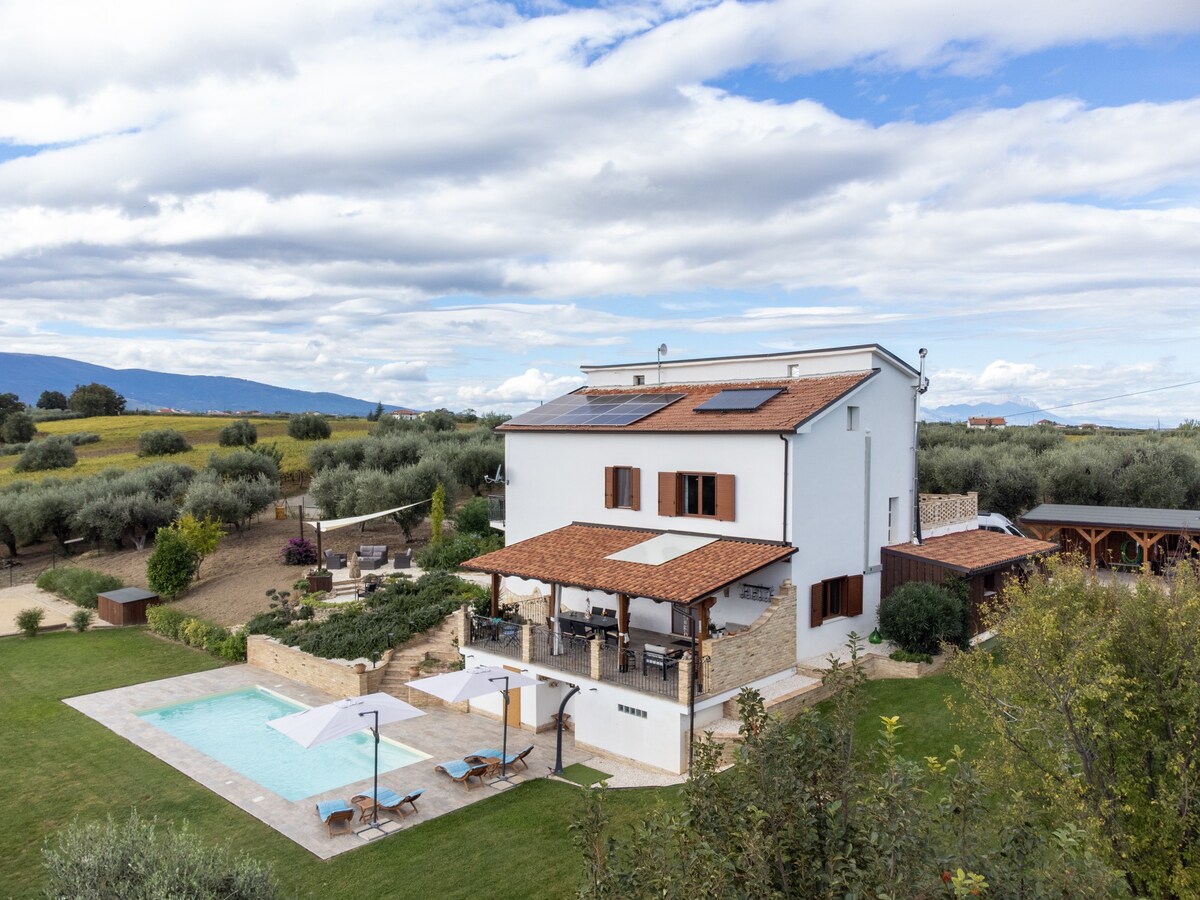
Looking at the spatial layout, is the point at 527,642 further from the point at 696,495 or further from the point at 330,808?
the point at 696,495

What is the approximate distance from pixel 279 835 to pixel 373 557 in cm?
2162

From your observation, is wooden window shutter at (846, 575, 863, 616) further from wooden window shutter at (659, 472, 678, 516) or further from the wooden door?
the wooden door

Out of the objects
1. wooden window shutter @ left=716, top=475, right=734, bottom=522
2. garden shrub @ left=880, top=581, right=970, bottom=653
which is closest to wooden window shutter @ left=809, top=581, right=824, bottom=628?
garden shrub @ left=880, top=581, right=970, bottom=653

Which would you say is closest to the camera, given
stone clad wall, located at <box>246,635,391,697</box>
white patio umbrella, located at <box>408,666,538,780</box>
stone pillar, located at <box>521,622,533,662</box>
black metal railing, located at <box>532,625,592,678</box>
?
white patio umbrella, located at <box>408,666,538,780</box>

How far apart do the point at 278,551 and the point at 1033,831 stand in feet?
135

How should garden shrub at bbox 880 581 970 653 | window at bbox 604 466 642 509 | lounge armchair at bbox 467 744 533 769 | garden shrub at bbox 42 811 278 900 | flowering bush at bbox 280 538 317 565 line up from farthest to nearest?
1. flowering bush at bbox 280 538 317 565
2. window at bbox 604 466 642 509
3. garden shrub at bbox 880 581 970 653
4. lounge armchair at bbox 467 744 533 769
5. garden shrub at bbox 42 811 278 900

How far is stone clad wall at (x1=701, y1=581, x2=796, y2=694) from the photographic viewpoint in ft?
58.2

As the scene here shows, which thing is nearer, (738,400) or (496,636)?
(496,636)

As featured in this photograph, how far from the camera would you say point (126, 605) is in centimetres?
3303

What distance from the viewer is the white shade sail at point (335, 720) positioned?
15.3 meters

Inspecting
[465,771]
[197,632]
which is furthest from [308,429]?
[465,771]

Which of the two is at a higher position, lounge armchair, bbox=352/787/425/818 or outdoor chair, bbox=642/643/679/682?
outdoor chair, bbox=642/643/679/682

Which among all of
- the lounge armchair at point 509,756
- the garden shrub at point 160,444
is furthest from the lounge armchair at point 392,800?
the garden shrub at point 160,444

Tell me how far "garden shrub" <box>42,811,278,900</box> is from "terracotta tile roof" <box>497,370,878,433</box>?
15.2 m
